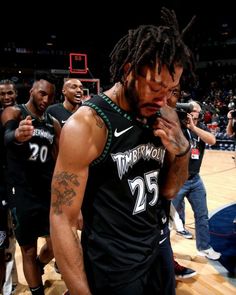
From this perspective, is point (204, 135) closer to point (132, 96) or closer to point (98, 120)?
point (132, 96)

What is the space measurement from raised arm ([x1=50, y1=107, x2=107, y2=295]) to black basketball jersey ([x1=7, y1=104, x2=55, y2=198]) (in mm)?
1352

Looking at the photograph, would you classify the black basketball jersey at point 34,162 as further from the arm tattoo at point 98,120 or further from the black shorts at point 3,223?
the arm tattoo at point 98,120

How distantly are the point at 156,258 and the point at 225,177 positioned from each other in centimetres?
588

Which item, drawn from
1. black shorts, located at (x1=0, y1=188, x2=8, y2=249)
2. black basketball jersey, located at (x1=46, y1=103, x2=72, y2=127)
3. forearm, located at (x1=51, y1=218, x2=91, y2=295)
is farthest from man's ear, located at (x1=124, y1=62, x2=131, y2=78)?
black basketball jersey, located at (x1=46, y1=103, x2=72, y2=127)

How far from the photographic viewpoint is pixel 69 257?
1078 millimetres

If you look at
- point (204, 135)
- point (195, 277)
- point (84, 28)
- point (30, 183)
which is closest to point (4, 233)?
point (30, 183)

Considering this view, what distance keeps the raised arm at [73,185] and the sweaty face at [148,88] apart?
0.18m

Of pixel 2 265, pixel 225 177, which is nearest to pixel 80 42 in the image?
pixel 225 177

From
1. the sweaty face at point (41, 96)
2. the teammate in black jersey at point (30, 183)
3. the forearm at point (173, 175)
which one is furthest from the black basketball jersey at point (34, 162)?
the forearm at point (173, 175)

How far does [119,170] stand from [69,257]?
36cm

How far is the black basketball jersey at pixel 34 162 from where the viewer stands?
94.3 inches

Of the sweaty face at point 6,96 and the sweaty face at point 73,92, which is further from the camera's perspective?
the sweaty face at point 73,92

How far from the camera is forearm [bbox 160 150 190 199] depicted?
4.82 feet

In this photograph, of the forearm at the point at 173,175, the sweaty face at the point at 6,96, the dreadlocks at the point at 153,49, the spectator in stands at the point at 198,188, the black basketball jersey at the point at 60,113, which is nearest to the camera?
the dreadlocks at the point at 153,49
